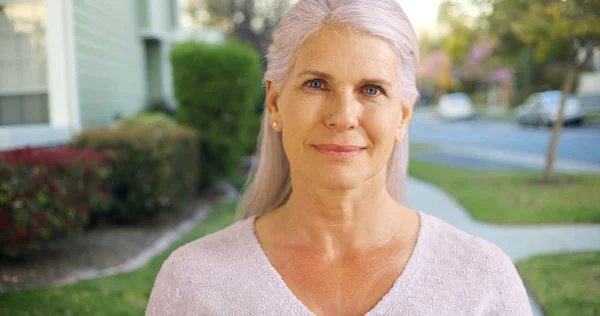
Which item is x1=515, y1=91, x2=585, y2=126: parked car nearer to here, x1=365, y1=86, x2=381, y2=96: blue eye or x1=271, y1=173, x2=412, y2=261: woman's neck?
x1=271, y1=173, x2=412, y2=261: woman's neck

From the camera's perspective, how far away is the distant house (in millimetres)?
5725

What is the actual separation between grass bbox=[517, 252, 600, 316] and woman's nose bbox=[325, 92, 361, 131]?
160 cm

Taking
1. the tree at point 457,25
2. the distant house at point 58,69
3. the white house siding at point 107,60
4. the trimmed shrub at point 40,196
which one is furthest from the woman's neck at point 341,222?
the white house siding at point 107,60

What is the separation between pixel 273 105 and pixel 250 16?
1574cm

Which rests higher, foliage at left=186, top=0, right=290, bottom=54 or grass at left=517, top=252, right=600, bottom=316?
foliage at left=186, top=0, right=290, bottom=54

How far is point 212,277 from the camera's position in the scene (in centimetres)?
167

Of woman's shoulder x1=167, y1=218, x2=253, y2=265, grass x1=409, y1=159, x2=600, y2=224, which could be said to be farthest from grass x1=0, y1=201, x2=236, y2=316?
grass x1=409, y1=159, x2=600, y2=224

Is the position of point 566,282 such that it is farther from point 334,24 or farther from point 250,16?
point 250,16

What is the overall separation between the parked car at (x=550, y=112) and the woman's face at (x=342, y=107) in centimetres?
765

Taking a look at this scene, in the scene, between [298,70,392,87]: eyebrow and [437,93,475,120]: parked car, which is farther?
[437,93,475,120]: parked car

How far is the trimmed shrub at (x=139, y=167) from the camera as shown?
20.1 feet

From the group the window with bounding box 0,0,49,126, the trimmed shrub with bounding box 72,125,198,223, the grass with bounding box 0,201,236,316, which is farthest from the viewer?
the trimmed shrub with bounding box 72,125,198,223

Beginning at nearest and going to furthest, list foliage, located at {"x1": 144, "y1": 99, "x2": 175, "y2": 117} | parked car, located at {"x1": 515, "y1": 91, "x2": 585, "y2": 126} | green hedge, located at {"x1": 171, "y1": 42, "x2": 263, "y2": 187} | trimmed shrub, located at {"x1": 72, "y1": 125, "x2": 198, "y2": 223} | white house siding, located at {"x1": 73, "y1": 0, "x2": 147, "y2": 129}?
trimmed shrub, located at {"x1": 72, "y1": 125, "x2": 198, "y2": 223}
white house siding, located at {"x1": 73, "y1": 0, "x2": 147, "y2": 129}
green hedge, located at {"x1": 171, "y1": 42, "x2": 263, "y2": 187}
foliage, located at {"x1": 144, "y1": 99, "x2": 175, "y2": 117}
parked car, located at {"x1": 515, "y1": 91, "x2": 585, "y2": 126}

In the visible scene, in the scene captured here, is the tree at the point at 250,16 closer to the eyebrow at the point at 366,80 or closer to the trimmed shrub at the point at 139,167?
the trimmed shrub at the point at 139,167
